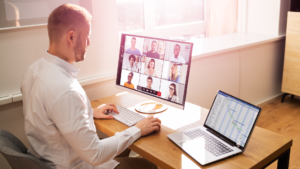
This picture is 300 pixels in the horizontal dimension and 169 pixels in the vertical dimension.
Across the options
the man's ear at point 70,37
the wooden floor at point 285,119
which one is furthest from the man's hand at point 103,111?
the wooden floor at point 285,119

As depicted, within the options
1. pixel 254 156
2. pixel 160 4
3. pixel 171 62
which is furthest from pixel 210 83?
pixel 254 156

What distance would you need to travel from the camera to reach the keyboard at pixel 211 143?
1306mm

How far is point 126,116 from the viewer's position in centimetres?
174

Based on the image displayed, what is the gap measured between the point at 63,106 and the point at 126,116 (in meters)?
0.59

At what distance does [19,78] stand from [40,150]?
729 mm

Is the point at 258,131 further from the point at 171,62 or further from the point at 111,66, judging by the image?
the point at 111,66

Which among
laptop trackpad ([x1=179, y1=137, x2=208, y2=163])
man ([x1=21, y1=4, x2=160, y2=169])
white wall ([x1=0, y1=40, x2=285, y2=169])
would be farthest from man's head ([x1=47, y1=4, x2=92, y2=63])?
white wall ([x1=0, y1=40, x2=285, y2=169])

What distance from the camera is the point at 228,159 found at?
4.15 feet

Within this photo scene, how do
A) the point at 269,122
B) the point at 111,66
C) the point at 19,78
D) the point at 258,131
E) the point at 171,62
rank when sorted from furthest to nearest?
the point at 269,122 → the point at 111,66 → the point at 19,78 → the point at 171,62 → the point at 258,131

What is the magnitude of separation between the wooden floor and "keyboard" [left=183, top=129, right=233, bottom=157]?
4.39 ft

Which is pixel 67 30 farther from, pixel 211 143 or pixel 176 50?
pixel 211 143

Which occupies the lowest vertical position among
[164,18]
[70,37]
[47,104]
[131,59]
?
[47,104]

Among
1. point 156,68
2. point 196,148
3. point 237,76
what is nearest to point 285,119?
point 237,76

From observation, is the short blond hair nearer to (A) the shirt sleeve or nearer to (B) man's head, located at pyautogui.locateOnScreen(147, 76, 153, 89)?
(A) the shirt sleeve
